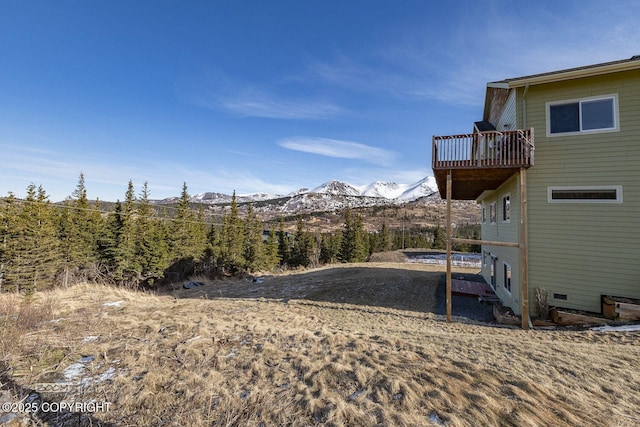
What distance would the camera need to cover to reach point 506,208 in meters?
10.4

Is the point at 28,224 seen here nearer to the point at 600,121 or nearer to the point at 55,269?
the point at 55,269

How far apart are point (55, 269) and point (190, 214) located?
12.4 meters

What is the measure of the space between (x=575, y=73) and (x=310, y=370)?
10.3m

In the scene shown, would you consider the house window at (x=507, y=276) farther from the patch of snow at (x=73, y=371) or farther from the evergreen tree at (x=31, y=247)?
the evergreen tree at (x=31, y=247)

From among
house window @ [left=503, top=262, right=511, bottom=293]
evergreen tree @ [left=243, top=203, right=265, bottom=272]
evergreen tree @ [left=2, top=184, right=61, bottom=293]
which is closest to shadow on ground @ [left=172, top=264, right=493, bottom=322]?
house window @ [left=503, top=262, right=511, bottom=293]

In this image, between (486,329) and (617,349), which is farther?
(486,329)

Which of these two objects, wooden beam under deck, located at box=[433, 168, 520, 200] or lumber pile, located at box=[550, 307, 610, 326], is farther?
wooden beam under deck, located at box=[433, 168, 520, 200]

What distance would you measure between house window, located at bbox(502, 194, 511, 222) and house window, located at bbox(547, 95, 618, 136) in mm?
2681

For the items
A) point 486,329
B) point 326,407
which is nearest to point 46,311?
point 326,407

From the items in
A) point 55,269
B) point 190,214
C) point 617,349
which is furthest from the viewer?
point 190,214

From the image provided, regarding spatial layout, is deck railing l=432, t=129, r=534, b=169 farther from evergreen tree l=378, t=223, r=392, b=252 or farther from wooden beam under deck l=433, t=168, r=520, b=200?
evergreen tree l=378, t=223, r=392, b=252

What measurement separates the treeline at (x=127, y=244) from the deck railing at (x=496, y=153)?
21.2 meters

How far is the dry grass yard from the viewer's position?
11.1 ft

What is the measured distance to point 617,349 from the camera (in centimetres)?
525
